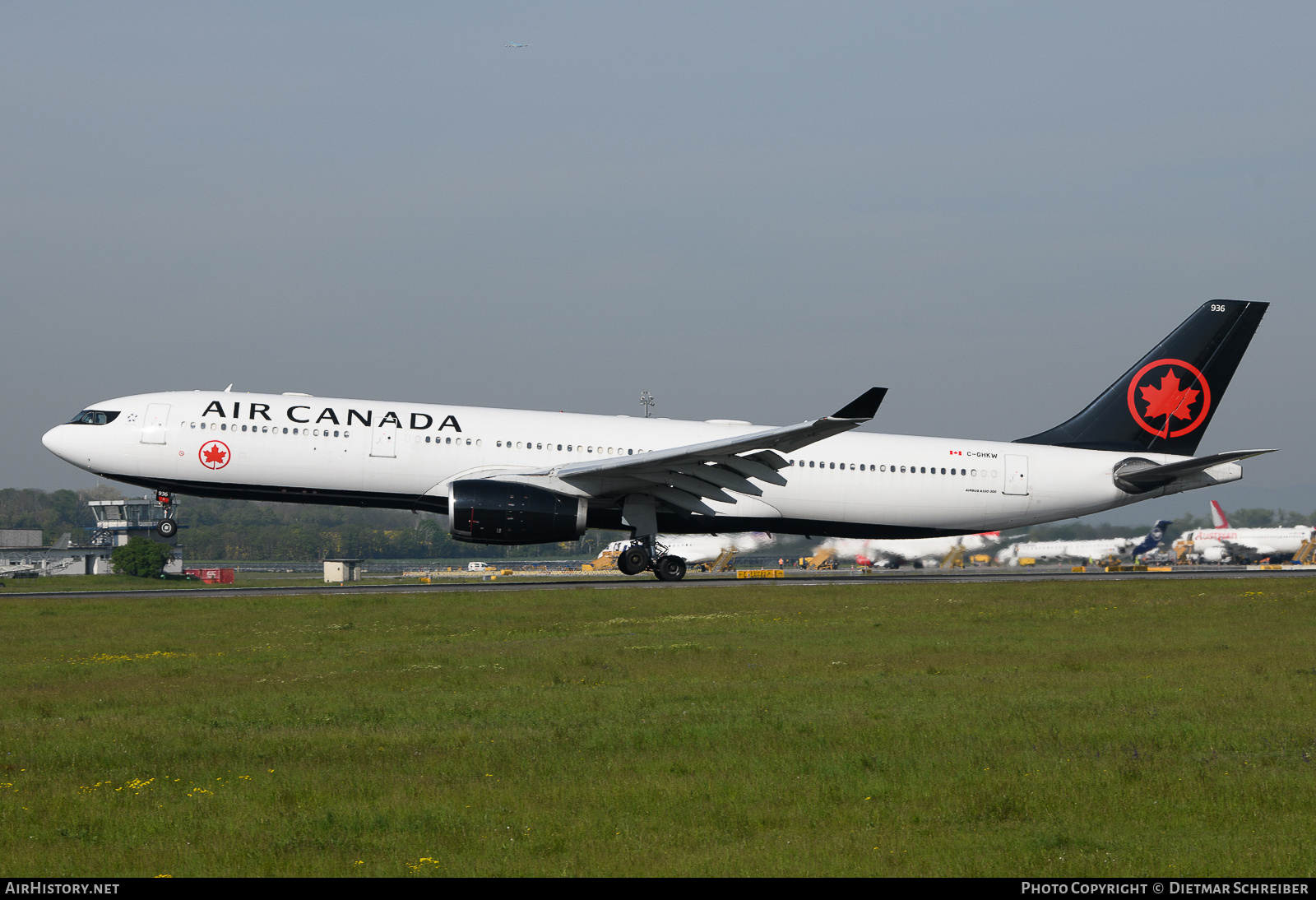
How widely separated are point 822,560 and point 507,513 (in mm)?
43637

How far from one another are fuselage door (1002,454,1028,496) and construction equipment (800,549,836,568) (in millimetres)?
28017

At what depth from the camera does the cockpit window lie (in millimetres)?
32125

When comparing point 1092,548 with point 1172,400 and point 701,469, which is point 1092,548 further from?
point 701,469

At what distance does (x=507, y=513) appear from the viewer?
3033 cm

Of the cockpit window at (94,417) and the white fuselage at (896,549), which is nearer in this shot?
the cockpit window at (94,417)

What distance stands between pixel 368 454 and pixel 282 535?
106093mm

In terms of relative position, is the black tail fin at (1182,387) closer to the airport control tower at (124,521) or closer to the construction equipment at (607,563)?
the construction equipment at (607,563)

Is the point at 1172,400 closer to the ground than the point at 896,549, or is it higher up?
higher up

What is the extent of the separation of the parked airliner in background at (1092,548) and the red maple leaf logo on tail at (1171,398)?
4770 centimetres

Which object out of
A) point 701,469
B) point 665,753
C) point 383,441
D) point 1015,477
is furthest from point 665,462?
point 665,753

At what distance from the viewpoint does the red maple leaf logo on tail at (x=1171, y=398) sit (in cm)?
3691

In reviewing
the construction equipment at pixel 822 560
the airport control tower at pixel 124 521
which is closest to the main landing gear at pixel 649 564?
the construction equipment at pixel 822 560

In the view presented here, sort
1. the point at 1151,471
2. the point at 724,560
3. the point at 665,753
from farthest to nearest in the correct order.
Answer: the point at 724,560, the point at 1151,471, the point at 665,753
